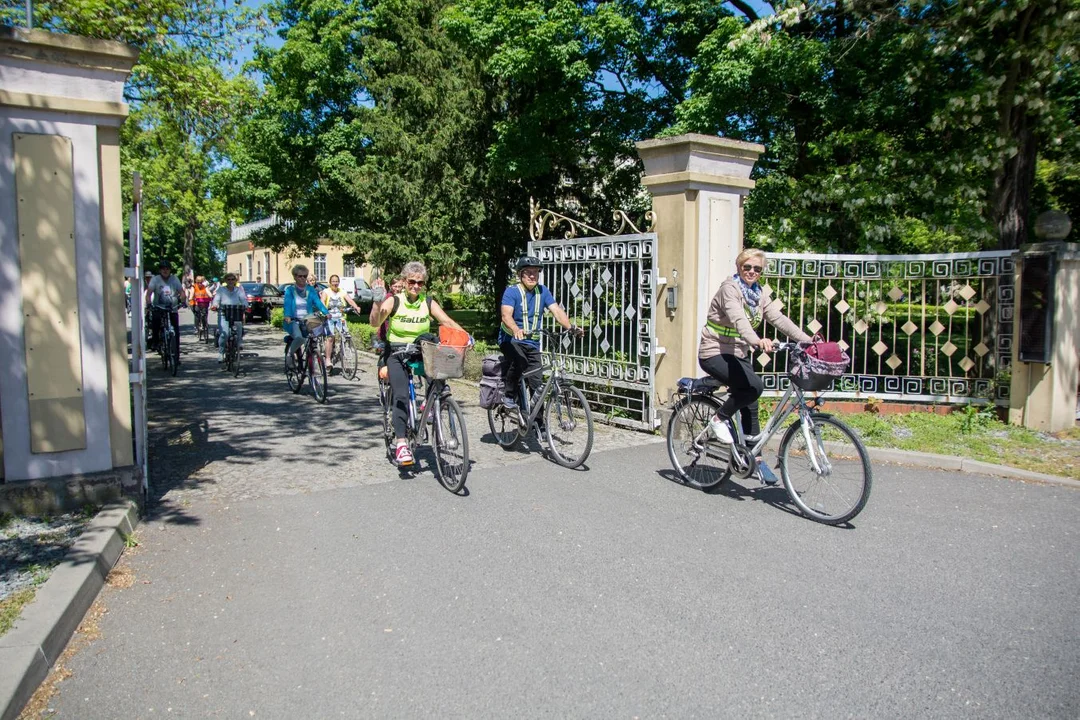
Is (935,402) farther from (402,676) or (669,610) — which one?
(402,676)

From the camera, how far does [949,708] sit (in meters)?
3.49

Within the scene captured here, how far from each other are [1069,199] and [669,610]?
19630mm

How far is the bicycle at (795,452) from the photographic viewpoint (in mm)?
5887

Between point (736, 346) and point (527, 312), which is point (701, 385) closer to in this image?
point (736, 346)

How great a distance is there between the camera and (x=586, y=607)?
4516 millimetres

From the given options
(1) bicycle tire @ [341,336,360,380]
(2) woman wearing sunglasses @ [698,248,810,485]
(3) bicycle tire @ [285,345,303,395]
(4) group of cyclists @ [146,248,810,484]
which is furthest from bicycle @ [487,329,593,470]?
(1) bicycle tire @ [341,336,360,380]

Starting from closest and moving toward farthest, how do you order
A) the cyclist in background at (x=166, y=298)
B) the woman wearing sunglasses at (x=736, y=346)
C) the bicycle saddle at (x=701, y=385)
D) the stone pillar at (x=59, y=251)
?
the stone pillar at (x=59, y=251) → the woman wearing sunglasses at (x=736, y=346) → the bicycle saddle at (x=701, y=385) → the cyclist in background at (x=166, y=298)

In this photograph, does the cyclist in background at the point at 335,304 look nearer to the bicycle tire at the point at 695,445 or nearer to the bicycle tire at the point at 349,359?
the bicycle tire at the point at 349,359

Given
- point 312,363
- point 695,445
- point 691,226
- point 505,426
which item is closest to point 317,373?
point 312,363

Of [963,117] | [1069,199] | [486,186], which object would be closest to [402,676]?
[963,117]

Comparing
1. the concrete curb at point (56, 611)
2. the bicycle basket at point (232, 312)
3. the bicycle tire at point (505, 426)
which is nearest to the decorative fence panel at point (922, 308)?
the bicycle tire at point (505, 426)

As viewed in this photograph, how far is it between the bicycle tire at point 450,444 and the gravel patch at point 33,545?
2.58 metres

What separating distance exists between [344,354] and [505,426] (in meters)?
6.53

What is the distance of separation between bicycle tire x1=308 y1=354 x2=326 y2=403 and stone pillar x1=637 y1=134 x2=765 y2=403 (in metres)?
4.69
